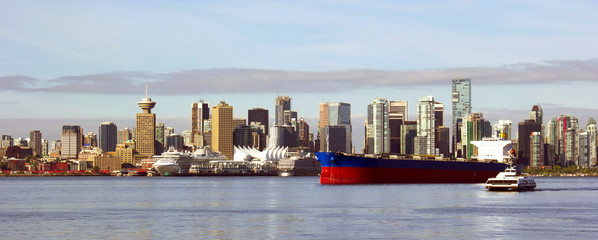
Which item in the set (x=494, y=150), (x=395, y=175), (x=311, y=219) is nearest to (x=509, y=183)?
(x=395, y=175)

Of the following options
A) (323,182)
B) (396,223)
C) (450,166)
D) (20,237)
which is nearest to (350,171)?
(323,182)

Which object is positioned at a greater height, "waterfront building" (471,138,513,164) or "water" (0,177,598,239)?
"waterfront building" (471,138,513,164)

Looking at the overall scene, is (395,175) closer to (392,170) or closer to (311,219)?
(392,170)

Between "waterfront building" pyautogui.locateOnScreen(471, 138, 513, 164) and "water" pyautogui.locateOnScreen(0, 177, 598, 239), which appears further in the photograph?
"waterfront building" pyautogui.locateOnScreen(471, 138, 513, 164)

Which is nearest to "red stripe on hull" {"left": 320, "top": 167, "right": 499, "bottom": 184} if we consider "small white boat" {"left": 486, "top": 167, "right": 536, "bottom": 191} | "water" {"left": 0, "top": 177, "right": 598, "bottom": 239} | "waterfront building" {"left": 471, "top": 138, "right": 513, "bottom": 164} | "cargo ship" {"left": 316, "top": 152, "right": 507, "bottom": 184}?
"cargo ship" {"left": 316, "top": 152, "right": 507, "bottom": 184}

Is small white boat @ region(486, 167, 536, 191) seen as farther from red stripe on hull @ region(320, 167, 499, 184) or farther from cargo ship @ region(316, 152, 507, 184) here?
cargo ship @ region(316, 152, 507, 184)

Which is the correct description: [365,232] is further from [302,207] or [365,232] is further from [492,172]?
[492,172]

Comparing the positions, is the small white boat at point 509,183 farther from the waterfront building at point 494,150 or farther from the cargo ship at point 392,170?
the waterfront building at point 494,150
